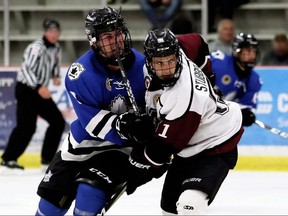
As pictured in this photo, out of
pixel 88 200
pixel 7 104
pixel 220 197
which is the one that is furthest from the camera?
pixel 7 104

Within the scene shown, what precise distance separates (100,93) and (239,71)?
2.59m

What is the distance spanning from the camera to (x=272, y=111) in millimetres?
6824

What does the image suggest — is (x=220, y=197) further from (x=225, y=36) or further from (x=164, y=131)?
(x=225, y=36)

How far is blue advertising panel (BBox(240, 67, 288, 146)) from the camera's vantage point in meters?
6.80

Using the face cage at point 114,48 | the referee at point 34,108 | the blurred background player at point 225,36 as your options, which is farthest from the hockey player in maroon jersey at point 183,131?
the blurred background player at point 225,36

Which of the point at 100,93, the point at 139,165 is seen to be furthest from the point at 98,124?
the point at 139,165

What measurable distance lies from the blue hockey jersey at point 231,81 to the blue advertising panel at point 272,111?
0.88 metres

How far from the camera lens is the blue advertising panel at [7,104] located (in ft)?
23.2

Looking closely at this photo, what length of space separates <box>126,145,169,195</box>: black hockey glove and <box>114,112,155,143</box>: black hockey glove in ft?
0.22

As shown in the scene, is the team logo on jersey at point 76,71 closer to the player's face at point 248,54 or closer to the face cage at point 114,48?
the face cage at point 114,48

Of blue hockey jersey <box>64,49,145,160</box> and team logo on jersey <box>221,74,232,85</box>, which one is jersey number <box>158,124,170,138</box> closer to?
blue hockey jersey <box>64,49,145,160</box>

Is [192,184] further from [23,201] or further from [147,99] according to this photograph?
[23,201]

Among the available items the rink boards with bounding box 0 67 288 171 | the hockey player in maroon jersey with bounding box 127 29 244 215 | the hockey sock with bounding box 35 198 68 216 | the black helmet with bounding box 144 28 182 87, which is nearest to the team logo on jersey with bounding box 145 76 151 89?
the hockey player in maroon jersey with bounding box 127 29 244 215

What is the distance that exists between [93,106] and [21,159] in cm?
359
